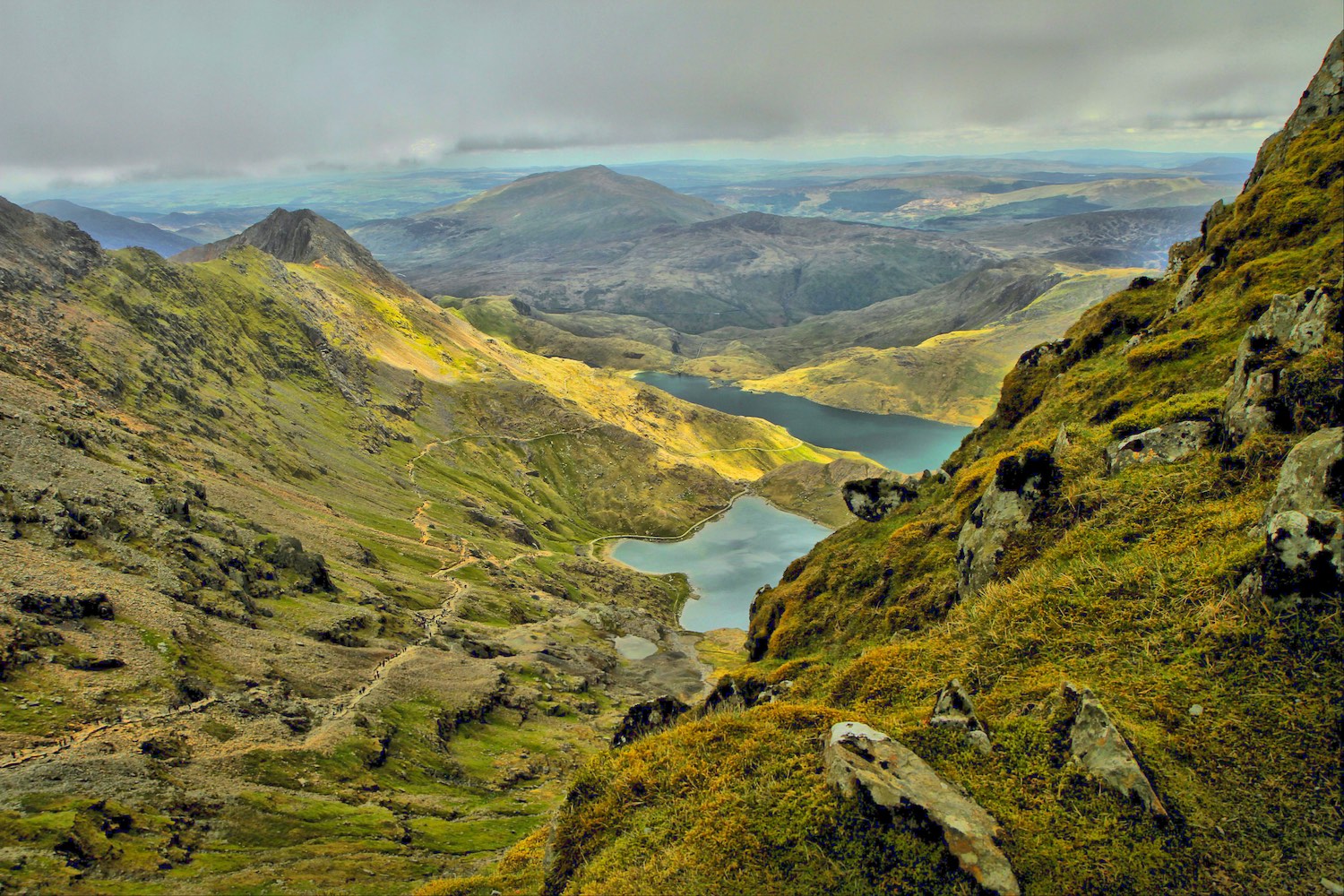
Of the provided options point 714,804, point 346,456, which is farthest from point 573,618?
point 714,804

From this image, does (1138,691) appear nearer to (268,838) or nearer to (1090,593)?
(1090,593)

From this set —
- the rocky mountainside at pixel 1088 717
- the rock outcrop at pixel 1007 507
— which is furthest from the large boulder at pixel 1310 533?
the rock outcrop at pixel 1007 507

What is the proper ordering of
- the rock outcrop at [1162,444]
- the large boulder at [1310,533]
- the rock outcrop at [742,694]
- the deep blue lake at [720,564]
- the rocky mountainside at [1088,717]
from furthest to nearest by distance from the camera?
the deep blue lake at [720,564] → the rock outcrop at [742,694] → the rock outcrop at [1162,444] → the large boulder at [1310,533] → the rocky mountainside at [1088,717]

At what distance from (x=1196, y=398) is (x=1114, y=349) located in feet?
85.7

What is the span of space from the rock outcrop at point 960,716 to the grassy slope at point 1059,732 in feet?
1.40

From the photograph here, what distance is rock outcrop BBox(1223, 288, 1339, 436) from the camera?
21.8 m

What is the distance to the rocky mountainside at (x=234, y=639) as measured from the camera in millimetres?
33562

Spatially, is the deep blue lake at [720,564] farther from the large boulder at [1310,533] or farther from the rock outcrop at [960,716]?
the large boulder at [1310,533]

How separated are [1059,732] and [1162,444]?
14.8m

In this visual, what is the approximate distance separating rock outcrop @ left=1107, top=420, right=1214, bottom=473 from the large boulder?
23.7 ft

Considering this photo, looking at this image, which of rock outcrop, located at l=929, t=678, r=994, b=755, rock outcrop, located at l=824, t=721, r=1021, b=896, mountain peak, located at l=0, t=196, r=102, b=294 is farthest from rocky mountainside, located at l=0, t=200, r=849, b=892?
rock outcrop, located at l=929, t=678, r=994, b=755

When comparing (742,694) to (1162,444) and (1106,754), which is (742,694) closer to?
(1162,444)

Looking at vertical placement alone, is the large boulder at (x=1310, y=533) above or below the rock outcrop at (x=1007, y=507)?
above

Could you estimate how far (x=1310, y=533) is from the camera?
16.0 meters
